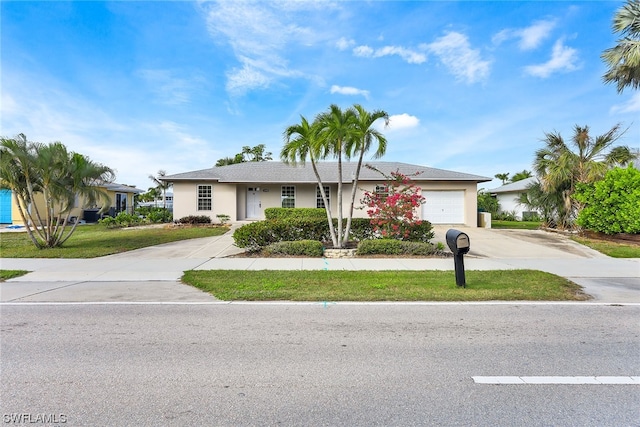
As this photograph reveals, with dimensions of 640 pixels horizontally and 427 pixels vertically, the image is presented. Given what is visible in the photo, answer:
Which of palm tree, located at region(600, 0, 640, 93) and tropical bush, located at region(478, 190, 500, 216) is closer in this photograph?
palm tree, located at region(600, 0, 640, 93)

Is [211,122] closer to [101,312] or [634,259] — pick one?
[101,312]

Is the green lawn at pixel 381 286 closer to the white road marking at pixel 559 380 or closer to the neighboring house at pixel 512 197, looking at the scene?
the white road marking at pixel 559 380

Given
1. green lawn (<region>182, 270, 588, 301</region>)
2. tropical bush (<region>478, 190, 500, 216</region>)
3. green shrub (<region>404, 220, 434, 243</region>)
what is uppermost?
tropical bush (<region>478, 190, 500, 216</region>)

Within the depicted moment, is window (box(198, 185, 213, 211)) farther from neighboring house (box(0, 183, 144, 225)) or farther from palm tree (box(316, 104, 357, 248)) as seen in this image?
palm tree (box(316, 104, 357, 248))

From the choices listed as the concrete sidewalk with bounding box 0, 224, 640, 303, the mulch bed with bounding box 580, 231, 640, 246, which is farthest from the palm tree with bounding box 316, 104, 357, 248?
the mulch bed with bounding box 580, 231, 640, 246

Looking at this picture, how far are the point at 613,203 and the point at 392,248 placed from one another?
10.7 m

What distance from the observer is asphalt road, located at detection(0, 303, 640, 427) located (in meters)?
2.61

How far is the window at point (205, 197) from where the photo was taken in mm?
21562

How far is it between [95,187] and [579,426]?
14.9 m

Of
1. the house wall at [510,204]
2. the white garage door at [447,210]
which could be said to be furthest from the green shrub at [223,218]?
the house wall at [510,204]

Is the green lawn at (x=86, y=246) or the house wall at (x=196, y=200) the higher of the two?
the house wall at (x=196, y=200)

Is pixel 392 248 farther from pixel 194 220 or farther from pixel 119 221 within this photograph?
pixel 119 221

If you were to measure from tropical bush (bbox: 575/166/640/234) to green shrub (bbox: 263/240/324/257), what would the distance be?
1280 centimetres

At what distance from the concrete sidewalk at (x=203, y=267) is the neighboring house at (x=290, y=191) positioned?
7.34 m
